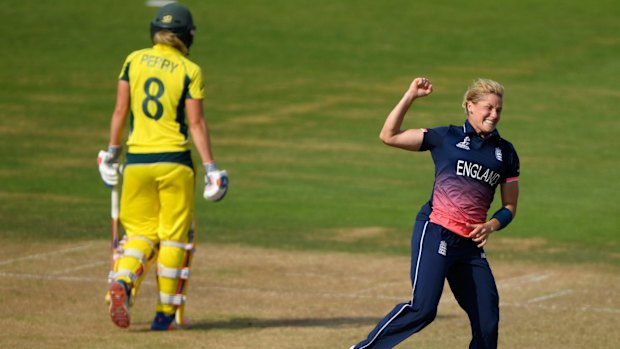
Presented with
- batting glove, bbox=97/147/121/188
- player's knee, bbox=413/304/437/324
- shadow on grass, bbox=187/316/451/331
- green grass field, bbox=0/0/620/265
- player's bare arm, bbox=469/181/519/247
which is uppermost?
player's bare arm, bbox=469/181/519/247

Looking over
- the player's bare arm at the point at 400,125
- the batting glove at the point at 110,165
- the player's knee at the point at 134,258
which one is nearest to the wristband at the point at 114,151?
the batting glove at the point at 110,165

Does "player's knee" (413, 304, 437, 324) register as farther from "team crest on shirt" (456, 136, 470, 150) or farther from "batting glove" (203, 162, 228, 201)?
"batting glove" (203, 162, 228, 201)

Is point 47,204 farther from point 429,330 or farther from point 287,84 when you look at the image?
point 287,84

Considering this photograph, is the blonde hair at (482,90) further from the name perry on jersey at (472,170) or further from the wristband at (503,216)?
the wristband at (503,216)

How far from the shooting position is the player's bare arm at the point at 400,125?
9.55 meters

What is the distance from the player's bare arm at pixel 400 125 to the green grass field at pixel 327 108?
24.1ft

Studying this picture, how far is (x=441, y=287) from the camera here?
31.3ft

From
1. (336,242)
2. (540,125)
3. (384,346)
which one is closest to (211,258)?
(336,242)

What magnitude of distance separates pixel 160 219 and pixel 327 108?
18851mm

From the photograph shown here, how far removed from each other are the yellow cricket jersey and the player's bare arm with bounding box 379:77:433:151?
2.63 meters

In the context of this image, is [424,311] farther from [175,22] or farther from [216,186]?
[175,22]

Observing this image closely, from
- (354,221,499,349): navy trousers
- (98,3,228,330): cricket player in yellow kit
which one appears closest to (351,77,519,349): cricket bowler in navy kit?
(354,221,499,349): navy trousers

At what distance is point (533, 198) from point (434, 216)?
1214 centimetres

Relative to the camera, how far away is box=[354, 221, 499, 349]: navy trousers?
31.2ft
